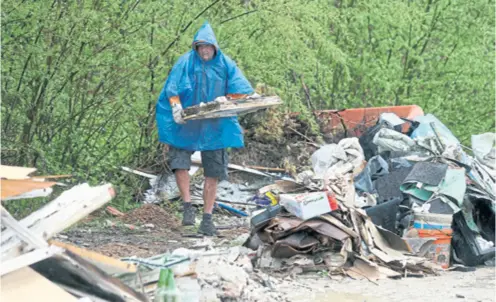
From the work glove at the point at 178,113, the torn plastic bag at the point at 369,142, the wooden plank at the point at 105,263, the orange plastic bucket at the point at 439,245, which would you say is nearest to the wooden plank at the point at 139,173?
the work glove at the point at 178,113

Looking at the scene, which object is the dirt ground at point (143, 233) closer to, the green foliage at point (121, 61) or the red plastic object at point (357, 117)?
the green foliage at point (121, 61)

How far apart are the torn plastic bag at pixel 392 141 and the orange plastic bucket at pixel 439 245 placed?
1937mm

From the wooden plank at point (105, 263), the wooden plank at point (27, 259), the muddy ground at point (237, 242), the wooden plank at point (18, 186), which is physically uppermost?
the wooden plank at point (18, 186)

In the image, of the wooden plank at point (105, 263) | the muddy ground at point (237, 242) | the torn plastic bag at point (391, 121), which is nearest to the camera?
the wooden plank at point (105, 263)

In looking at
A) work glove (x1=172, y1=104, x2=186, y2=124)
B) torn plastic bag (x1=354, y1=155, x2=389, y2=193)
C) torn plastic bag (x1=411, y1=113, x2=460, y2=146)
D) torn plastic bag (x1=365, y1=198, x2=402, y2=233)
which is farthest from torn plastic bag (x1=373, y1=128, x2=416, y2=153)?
work glove (x1=172, y1=104, x2=186, y2=124)

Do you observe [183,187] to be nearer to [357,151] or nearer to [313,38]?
[357,151]

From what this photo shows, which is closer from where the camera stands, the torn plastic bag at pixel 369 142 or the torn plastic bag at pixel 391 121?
the torn plastic bag at pixel 369 142

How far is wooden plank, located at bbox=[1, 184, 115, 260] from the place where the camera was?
5.14 m

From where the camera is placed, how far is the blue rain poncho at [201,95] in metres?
9.20

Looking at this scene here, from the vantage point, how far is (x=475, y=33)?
15641 millimetres

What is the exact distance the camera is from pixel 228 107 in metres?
8.69

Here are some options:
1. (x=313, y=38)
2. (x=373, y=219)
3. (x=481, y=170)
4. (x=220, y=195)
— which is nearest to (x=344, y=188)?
(x=373, y=219)

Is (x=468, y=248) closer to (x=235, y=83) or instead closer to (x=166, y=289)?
(x=235, y=83)

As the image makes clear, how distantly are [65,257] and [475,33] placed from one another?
38.0 feet
